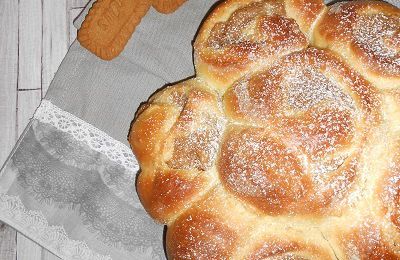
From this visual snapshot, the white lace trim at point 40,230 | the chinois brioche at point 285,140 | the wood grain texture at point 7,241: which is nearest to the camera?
the chinois brioche at point 285,140

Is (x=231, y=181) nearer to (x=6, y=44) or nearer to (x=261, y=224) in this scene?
(x=261, y=224)

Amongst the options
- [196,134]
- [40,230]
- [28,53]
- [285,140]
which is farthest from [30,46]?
[285,140]

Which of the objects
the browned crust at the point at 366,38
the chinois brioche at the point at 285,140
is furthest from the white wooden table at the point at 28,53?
the browned crust at the point at 366,38

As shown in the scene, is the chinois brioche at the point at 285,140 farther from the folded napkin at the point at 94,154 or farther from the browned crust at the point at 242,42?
the folded napkin at the point at 94,154

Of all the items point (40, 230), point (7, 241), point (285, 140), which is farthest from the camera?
point (7, 241)

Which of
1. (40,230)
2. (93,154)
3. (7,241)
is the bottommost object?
(7,241)

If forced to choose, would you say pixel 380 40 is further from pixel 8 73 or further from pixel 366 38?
pixel 8 73
